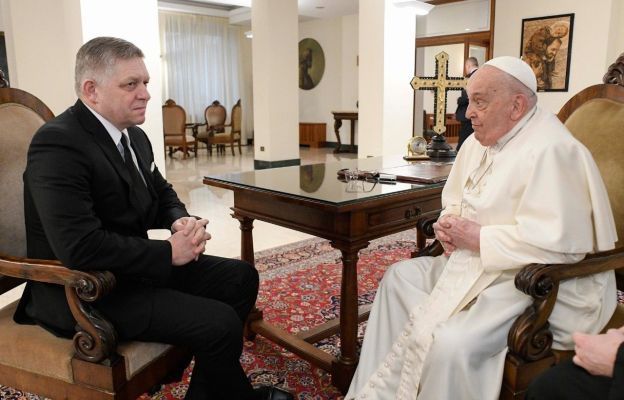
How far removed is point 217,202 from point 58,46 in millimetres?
2650

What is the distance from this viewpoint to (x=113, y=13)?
5582 millimetres

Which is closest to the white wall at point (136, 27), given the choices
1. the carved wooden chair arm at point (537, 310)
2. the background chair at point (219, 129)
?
the carved wooden chair arm at point (537, 310)

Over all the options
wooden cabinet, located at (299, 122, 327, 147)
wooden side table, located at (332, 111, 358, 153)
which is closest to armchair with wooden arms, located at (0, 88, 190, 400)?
wooden side table, located at (332, 111, 358, 153)

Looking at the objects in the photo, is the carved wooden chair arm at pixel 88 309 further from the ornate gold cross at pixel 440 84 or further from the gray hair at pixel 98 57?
the ornate gold cross at pixel 440 84

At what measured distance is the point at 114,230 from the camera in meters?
1.72

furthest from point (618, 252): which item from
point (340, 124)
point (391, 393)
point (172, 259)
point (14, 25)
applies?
point (340, 124)

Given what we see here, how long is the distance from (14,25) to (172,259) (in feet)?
19.1

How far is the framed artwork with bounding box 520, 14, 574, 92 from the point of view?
832cm

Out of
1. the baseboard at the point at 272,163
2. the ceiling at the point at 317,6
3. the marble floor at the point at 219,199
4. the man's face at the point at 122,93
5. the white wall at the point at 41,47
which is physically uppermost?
the ceiling at the point at 317,6

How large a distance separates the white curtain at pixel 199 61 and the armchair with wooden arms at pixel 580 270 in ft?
40.9

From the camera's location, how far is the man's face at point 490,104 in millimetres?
1722

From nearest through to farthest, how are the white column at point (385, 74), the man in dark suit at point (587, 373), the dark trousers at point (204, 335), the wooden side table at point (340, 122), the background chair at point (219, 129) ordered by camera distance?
the man in dark suit at point (587, 373) → the dark trousers at point (204, 335) → the white column at point (385, 74) → the background chair at point (219, 129) → the wooden side table at point (340, 122)

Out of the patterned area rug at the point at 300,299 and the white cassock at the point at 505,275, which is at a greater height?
the white cassock at the point at 505,275

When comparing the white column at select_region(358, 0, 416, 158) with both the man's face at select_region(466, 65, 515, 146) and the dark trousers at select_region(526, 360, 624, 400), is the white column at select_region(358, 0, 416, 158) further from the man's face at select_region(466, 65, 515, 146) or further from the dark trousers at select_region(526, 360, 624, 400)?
the dark trousers at select_region(526, 360, 624, 400)
